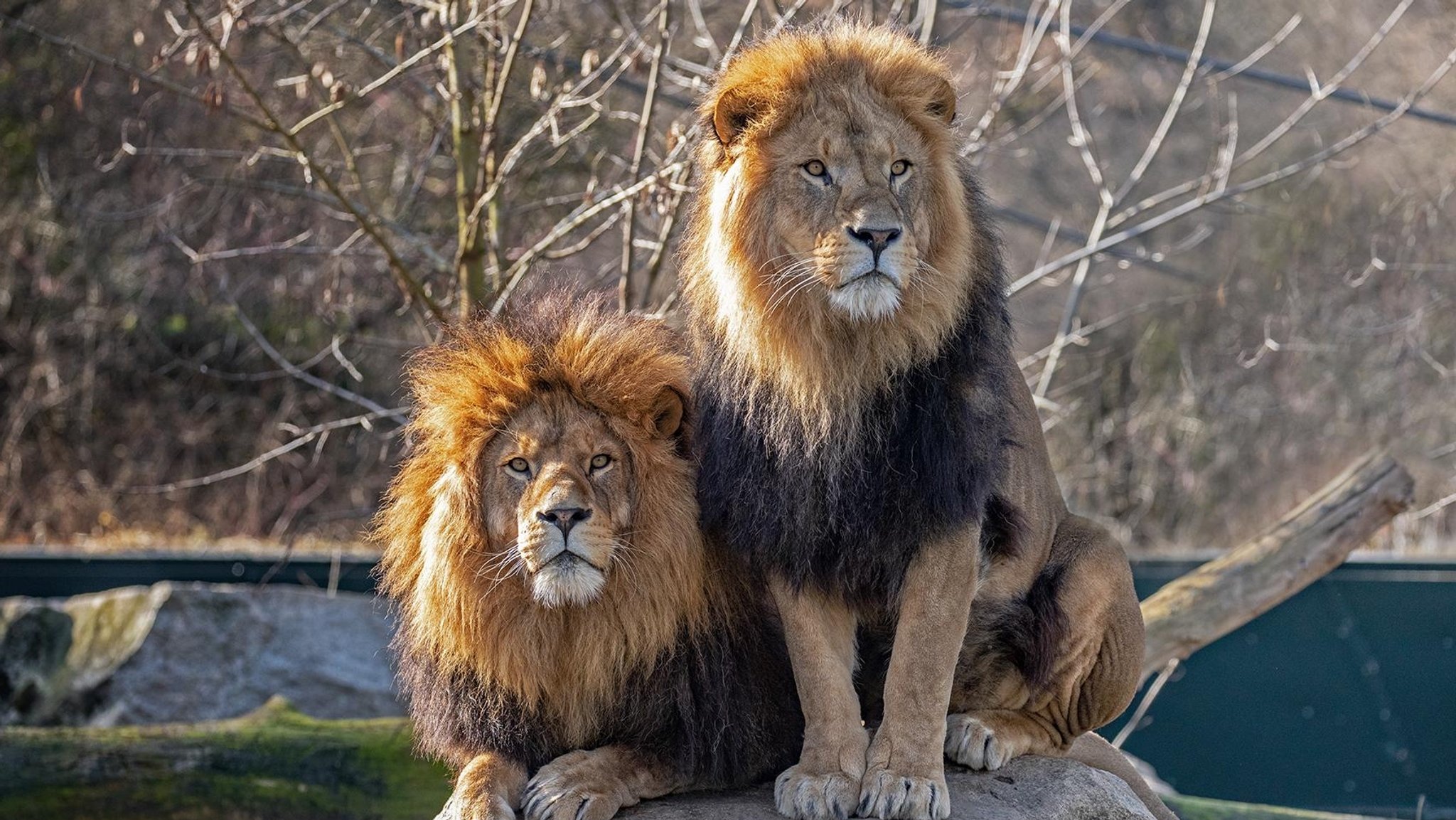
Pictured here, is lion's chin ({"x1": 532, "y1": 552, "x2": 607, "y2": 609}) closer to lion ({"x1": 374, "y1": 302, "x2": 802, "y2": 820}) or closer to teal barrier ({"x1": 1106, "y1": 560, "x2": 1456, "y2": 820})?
lion ({"x1": 374, "y1": 302, "x2": 802, "y2": 820})

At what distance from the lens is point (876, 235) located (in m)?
3.08

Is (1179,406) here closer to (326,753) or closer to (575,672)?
(326,753)

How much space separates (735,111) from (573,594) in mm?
1067

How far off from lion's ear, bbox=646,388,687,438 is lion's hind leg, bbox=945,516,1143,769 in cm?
86

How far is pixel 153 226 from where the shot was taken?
9133 millimetres

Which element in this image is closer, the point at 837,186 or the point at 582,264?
the point at 837,186

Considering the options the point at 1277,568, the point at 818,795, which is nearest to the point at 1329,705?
the point at 1277,568

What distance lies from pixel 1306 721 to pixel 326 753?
4.52m

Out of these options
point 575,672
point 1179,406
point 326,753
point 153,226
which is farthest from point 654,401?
point 1179,406

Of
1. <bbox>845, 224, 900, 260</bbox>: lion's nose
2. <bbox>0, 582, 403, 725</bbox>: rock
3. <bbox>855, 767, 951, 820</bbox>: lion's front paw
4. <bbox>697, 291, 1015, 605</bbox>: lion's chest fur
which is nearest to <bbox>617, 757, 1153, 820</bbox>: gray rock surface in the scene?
<bbox>855, 767, 951, 820</bbox>: lion's front paw

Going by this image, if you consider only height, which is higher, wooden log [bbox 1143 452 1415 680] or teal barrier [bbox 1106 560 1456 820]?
wooden log [bbox 1143 452 1415 680]

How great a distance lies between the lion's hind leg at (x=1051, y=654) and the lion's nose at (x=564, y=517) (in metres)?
1.06

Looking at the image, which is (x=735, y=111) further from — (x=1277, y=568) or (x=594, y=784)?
(x=1277, y=568)

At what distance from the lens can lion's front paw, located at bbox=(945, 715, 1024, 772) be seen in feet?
12.0
